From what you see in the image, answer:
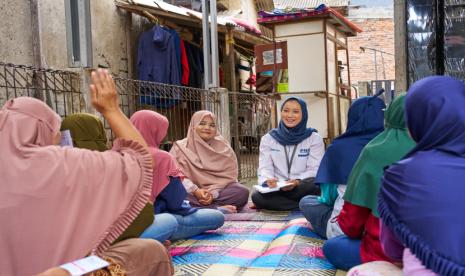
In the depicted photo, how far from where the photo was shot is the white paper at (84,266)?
142cm

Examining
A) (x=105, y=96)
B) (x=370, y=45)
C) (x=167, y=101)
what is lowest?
(x=105, y=96)

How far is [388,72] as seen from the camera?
16.2 m

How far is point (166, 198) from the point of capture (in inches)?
128

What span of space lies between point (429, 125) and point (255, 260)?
1.65 metres

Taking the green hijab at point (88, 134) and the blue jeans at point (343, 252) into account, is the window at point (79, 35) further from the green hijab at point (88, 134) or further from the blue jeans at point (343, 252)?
the blue jeans at point (343, 252)

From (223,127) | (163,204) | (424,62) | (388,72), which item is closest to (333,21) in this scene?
(223,127)

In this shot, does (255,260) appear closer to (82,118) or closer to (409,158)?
(82,118)

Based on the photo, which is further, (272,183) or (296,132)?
(296,132)

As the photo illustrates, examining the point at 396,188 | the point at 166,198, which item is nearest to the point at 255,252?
the point at 166,198

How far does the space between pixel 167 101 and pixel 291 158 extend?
7.86 feet

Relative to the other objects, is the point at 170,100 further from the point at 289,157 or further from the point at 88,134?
the point at 88,134

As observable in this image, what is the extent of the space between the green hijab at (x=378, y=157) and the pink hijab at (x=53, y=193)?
109 cm

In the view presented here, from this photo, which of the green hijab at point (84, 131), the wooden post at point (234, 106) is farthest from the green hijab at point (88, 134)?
the wooden post at point (234, 106)

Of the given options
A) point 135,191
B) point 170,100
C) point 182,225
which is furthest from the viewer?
point 170,100
